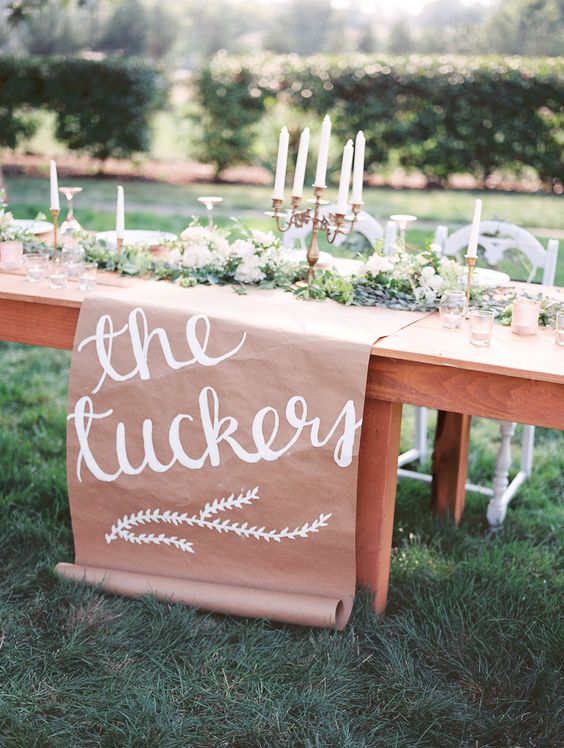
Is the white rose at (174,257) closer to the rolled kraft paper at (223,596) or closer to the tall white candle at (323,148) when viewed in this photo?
the tall white candle at (323,148)

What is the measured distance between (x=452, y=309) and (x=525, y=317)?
0.19 meters

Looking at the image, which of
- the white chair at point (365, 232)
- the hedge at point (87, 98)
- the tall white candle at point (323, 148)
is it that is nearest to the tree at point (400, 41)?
the hedge at point (87, 98)

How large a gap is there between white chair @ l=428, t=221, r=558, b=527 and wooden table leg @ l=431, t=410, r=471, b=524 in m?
0.13

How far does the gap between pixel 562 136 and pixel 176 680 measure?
31.9ft

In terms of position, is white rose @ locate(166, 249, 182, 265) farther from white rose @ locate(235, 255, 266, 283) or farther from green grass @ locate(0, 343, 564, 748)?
green grass @ locate(0, 343, 564, 748)

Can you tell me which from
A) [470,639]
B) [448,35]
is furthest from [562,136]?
[448,35]

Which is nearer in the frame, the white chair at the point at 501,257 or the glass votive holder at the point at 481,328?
the glass votive holder at the point at 481,328

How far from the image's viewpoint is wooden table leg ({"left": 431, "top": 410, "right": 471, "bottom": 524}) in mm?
2977

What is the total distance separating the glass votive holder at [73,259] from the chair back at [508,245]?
134cm

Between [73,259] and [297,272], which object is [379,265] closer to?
[297,272]

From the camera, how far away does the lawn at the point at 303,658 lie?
2061 mm

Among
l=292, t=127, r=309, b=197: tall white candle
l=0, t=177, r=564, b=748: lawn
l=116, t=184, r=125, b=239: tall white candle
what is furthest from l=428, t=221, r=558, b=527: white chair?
l=116, t=184, r=125, b=239: tall white candle

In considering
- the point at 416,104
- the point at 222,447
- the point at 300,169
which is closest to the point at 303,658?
the point at 222,447

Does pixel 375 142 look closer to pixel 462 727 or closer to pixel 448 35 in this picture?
pixel 462 727
